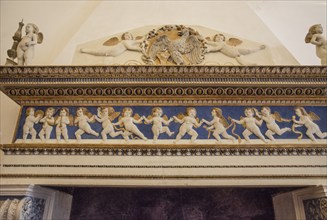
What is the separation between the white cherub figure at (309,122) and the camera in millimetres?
3406

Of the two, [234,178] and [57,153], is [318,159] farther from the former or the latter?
[57,153]

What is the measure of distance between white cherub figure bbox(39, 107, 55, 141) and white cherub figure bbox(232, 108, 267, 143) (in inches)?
92.6

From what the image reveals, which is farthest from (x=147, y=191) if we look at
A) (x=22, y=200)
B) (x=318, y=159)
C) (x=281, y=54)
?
(x=281, y=54)

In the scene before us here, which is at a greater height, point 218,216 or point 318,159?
point 318,159

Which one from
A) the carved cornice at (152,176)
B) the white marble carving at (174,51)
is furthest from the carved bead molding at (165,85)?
the carved cornice at (152,176)

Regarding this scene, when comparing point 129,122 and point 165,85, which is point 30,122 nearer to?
point 129,122

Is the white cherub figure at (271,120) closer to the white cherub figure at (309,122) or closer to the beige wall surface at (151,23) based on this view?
the white cherub figure at (309,122)

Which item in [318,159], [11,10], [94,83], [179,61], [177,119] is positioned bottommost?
[318,159]

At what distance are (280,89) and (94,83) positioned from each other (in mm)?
2410

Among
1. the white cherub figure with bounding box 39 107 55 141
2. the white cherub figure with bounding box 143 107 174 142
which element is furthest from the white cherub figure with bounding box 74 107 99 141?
the white cherub figure with bounding box 143 107 174 142

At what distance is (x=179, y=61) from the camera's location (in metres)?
3.78

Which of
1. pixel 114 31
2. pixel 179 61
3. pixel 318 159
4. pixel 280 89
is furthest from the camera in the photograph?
pixel 114 31

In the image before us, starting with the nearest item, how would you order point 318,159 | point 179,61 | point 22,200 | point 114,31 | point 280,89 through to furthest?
point 22,200 < point 318,159 < point 280,89 < point 179,61 < point 114,31

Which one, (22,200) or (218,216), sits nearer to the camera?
(22,200)
